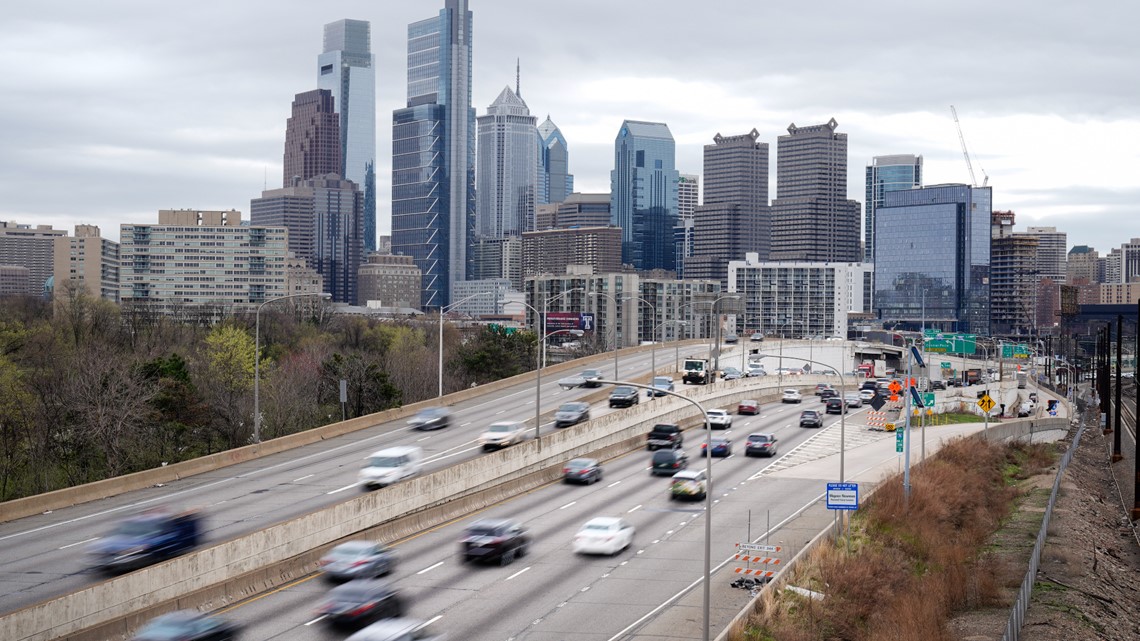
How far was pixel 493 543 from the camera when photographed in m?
36.8

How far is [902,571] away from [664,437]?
931 inches

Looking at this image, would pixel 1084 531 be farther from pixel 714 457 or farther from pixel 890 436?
pixel 890 436

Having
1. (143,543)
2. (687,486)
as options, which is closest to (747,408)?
(687,486)

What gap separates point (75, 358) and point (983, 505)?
204ft

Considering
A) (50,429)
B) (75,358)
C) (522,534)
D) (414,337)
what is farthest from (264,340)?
(522,534)

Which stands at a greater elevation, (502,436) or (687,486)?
(502,436)

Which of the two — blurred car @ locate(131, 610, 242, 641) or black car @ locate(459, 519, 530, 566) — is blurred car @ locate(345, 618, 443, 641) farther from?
black car @ locate(459, 519, 530, 566)

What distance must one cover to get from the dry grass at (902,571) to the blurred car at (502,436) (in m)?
17.4

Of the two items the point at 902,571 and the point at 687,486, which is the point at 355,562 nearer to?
the point at 687,486

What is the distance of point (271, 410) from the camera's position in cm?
8031

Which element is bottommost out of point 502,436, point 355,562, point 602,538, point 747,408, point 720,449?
point 747,408

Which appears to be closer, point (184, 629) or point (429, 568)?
point (184, 629)

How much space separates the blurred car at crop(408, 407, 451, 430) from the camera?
64.8 metres

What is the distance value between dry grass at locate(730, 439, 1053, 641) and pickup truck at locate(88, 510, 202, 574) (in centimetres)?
1652
